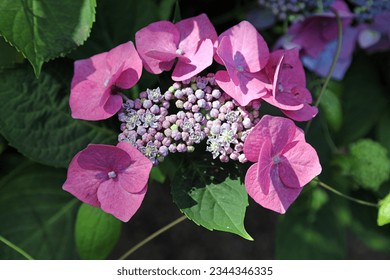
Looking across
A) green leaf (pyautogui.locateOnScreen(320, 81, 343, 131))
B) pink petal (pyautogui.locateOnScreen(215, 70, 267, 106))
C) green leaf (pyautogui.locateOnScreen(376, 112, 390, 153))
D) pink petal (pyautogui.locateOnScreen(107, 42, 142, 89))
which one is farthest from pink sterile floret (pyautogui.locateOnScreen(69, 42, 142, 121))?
green leaf (pyautogui.locateOnScreen(376, 112, 390, 153))

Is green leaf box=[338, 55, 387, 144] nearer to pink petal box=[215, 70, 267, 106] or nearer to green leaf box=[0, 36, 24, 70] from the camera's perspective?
pink petal box=[215, 70, 267, 106]

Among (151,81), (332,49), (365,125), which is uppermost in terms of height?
(151,81)

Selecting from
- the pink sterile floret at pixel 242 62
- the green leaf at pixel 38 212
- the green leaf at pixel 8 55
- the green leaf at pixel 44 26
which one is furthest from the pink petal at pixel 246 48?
the green leaf at pixel 38 212

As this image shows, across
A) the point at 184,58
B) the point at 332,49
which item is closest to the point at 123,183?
the point at 184,58

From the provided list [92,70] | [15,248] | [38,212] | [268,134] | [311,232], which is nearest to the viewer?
[268,134]

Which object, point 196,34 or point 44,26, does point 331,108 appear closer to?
point 196,34

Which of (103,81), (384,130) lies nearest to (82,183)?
(103,81)
